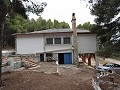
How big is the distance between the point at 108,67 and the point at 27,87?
17.0 meters

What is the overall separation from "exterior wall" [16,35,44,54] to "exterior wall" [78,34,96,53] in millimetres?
5796

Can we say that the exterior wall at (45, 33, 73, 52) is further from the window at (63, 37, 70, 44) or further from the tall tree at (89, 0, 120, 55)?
the tall tree at (89, 0, 120, 55)

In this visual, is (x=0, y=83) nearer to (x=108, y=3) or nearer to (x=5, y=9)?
(x=5, y=9)

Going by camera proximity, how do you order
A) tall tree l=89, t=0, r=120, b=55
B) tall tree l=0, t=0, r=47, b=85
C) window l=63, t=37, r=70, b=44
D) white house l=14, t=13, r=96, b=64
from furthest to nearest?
window l=63, t=37, r=70, b=44 → white house l=14, t=13, r=96, b=64 → tall tree l=89, t=0, r=120, b=55 → tall tree l=0, t=0, r=47, b=85

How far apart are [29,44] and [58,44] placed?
14.7 ft

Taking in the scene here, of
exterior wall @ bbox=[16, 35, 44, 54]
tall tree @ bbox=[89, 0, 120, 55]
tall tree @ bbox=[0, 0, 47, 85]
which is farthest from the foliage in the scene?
exterior wall @ bbox=[16, 35, 44, 54]

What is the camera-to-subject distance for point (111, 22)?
27375 millimetres

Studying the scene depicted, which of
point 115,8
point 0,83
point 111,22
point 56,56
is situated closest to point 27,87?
point 0,83

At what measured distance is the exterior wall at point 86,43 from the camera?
40.9m

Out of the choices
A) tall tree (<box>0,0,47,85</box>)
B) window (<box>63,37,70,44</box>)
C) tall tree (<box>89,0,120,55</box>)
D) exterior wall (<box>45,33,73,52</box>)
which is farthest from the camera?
window (<box>63,37,70,44</box>)

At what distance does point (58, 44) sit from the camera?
41.2m

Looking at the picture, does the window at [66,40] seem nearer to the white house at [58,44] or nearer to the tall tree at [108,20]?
the white house at [58,44]

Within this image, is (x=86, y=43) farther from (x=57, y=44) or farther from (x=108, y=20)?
(x=108, y=20)

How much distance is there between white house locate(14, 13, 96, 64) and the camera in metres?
40.8
